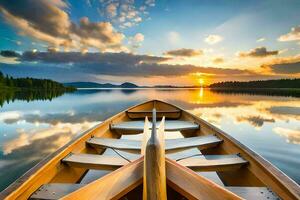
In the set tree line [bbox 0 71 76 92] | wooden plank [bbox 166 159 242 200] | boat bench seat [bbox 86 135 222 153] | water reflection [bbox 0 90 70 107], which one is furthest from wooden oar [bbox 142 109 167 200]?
tree line [bbox 0 71 76 92]

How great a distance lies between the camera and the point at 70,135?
8609mm

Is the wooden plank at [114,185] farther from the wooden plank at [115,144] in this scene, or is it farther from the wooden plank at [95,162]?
the wooden plank at [115,144]

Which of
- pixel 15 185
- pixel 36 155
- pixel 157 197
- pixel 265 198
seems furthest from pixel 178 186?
pixel 36 155

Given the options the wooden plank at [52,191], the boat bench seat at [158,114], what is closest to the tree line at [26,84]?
the boat bench seat at [158,114]

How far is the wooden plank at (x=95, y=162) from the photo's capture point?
9.06 ft

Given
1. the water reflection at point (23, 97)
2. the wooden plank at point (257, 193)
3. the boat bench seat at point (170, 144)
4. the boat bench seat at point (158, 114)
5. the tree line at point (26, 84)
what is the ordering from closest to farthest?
the wooden plank at point (257, 193) → the boat bench seat at point (170, 144) → the boat bench seat at point (158, 114) → the water reflection at point (23, 97) → the tree line at point (26, 84)

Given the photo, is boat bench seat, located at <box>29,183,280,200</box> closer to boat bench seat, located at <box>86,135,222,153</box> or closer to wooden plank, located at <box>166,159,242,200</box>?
wooden plank, located at <box>166,159,242,200</box>

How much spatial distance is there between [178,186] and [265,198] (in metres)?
0.89

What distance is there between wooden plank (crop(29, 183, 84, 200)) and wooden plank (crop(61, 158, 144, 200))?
22.3 inches

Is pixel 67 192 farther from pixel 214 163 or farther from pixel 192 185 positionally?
pixel 214 163

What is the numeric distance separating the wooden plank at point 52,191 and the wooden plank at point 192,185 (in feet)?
3.34

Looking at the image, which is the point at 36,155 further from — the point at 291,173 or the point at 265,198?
the point at 291,173

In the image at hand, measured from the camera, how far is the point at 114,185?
1.81 metres

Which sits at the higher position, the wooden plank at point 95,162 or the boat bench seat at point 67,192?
the wooden plank at point 95,162
